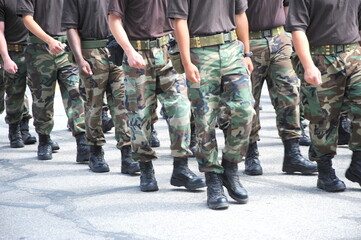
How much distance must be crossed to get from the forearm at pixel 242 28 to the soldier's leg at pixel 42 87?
8.54 ft

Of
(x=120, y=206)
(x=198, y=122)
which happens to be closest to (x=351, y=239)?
(x=198, y=122)

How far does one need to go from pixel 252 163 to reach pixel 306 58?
1.51m

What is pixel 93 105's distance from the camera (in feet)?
23.0

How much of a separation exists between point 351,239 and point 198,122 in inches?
57.1

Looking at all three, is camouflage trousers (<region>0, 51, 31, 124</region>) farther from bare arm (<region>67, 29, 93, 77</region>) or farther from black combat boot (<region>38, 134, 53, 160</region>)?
bare arm (<region>67, 29, 93, 77</region>)

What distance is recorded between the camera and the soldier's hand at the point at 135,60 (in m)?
5.75

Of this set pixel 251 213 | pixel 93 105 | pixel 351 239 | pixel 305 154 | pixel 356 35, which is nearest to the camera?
pixel 351 239

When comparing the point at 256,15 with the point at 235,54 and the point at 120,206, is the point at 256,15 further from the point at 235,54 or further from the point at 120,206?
the point at 120,206

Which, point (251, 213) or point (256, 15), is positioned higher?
point (256, 15)

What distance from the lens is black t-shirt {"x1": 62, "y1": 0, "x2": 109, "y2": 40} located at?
692cm

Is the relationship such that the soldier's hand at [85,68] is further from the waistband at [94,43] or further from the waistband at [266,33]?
the waistband at [266,33]

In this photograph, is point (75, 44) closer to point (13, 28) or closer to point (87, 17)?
point (87, 17)

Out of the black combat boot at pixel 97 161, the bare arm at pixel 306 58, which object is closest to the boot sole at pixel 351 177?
the bare arm at pixel 306 58

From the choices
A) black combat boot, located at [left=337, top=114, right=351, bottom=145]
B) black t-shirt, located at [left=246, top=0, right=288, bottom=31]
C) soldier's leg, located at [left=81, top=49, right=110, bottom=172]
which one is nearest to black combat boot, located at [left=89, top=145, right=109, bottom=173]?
soldier's leg, located at [left=81, top=49, right=110, bottom=172]
